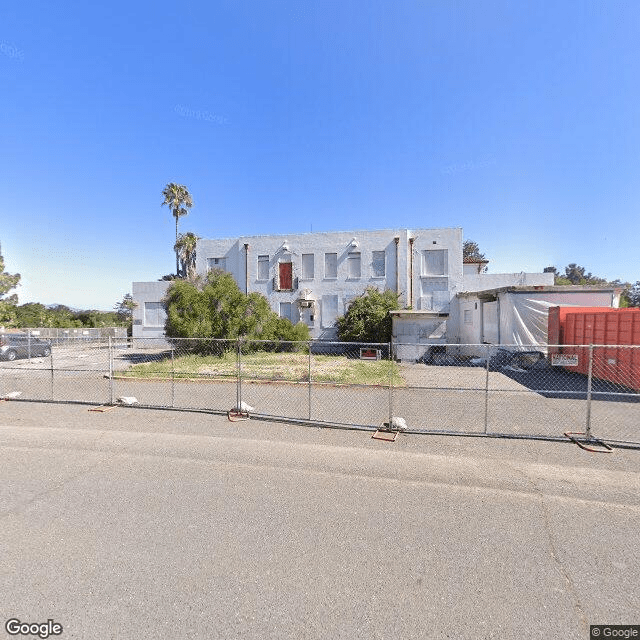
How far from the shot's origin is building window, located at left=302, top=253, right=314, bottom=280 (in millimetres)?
26391

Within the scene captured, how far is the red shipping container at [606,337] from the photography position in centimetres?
1138

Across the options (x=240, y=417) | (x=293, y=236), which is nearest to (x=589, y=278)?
(x=293, y=236)

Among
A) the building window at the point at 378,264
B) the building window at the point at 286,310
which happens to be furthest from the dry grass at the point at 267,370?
the building window at the point at 378,264

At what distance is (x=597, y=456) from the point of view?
589 cm

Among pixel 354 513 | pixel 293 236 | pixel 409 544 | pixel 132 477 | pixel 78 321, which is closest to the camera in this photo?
pixel 409 544

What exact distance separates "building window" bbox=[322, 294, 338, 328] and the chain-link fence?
8.37 metres

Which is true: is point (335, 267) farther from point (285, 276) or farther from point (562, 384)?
point (562, 384)

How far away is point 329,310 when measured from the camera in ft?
85.3

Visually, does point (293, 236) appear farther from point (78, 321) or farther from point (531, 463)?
point (78, 321)

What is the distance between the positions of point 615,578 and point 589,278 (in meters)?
90.1

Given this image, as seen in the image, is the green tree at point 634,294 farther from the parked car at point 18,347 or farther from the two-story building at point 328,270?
the parked car at point 18,347

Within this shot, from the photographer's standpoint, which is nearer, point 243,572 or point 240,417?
point 243,572

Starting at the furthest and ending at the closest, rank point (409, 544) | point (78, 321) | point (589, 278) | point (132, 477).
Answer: point (589, 278) < point (78, 321) < point (132, 477) < point (409, 544)

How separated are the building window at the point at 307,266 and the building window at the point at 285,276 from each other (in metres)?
0.99
